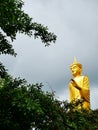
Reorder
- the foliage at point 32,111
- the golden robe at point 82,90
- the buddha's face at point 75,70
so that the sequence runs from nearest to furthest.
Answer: the foliage at point 32,111, the golden robe at point 82,90, the buddha's face at point 75,70

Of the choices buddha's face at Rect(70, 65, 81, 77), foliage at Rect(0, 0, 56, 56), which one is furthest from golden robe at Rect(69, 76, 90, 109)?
foliage at Rect(0, 0, 56, 56)

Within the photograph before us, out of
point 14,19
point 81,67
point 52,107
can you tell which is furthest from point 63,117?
point 81,67

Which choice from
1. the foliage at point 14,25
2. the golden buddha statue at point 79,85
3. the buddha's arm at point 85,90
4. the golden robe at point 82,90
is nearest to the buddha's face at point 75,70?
the golden buddha statue at point 79,85

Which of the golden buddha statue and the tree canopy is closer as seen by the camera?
the tree canopy

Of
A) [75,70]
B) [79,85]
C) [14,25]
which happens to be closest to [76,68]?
[75,70]

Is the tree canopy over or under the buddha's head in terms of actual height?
under

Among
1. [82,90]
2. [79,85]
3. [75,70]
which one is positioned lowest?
[82,90]

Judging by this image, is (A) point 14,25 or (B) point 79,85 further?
(B) point 79,85

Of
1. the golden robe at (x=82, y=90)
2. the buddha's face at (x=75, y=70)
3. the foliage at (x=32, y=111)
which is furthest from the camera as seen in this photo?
the buddha's face at (x=75, y=70)

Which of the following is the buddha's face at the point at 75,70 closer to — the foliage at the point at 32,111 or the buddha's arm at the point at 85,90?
the buddha's arm at the point at 85,90

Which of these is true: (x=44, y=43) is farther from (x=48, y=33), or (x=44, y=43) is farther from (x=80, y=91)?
(x=80, y=91)

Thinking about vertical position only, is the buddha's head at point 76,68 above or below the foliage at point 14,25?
above

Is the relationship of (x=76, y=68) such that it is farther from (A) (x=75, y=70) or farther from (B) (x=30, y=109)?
(B) (x=30, y=109)

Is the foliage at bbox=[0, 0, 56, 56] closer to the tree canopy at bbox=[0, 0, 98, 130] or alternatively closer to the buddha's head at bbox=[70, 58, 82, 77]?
the tree canopy at bbox=[0, 0, 98, 130]
